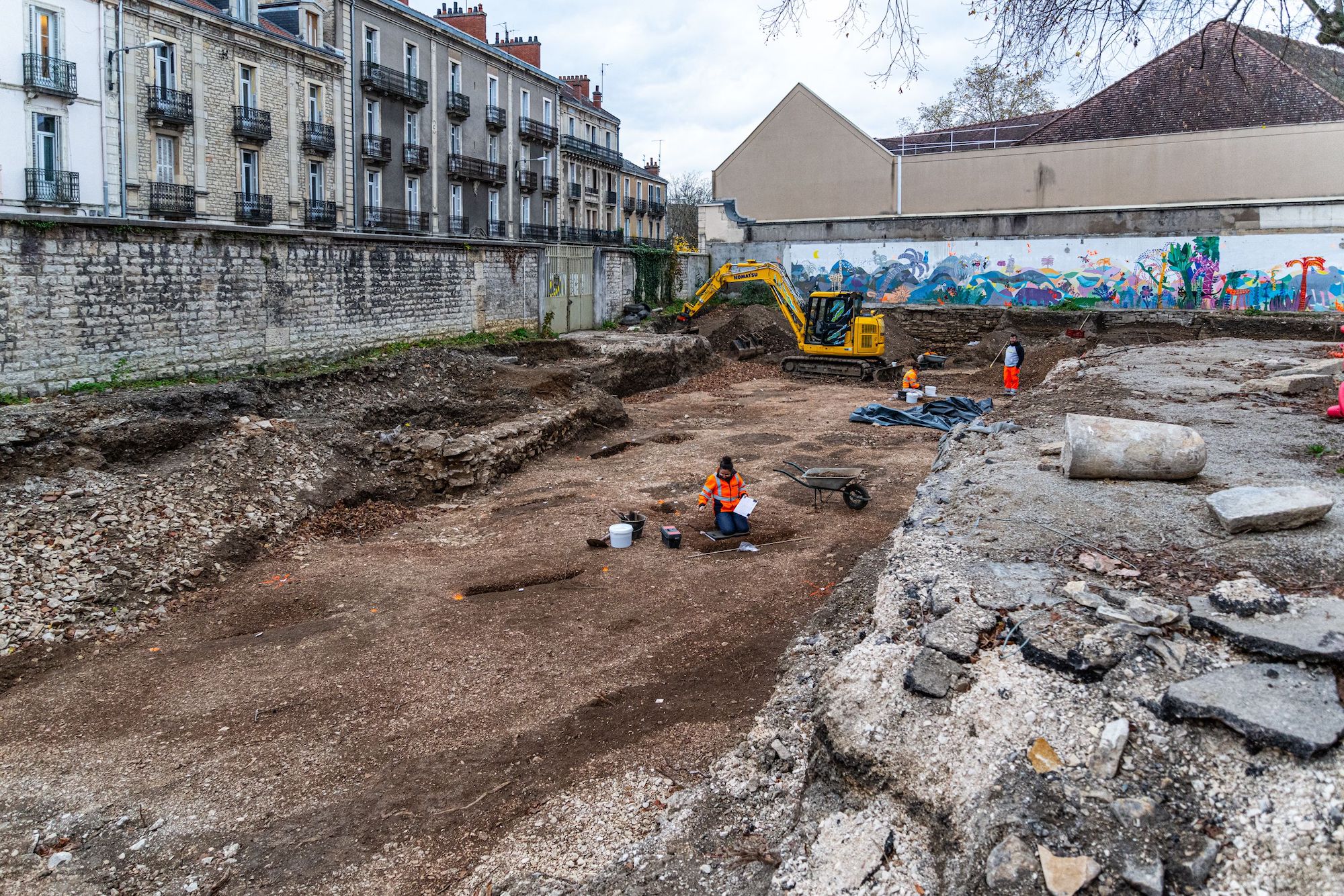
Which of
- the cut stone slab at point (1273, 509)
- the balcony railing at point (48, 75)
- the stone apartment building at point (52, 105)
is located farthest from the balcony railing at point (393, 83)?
the cut stone slab at point (1273, 509)

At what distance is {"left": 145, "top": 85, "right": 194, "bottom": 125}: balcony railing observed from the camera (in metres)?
26.1

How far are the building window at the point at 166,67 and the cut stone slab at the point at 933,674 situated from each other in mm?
29046

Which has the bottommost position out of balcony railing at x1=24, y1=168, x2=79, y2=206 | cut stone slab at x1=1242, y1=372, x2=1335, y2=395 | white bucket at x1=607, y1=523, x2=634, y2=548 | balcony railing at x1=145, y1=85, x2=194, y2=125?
white bucket at x1=607, y1=523, x2=634, y2=548

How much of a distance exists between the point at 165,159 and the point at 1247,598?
29907mm

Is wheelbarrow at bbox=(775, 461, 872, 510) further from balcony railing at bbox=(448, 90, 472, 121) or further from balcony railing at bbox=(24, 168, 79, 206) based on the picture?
balcony railing at bbox=(448, 90, 472, 121)

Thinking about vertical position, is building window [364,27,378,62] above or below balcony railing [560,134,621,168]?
above

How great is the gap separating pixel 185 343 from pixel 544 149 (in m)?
32.6

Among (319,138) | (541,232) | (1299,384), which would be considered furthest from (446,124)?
(1299,384)

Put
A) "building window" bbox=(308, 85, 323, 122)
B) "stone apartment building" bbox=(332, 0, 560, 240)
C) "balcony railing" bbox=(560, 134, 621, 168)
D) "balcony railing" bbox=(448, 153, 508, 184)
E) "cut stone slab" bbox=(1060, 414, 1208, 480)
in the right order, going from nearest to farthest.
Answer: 1. "cut stone slab" bbox=(1060, 414, 1208, 480)
2. "building window" bbox=(308, 85, 323, 122)
3. "stone apartment building" bbox=(332, 0, 560, 240)
4. "balcony railing" bbox=(448, 153, 508, 184)
5. "balcony railing" bbox=(560, 134, 621, 168)

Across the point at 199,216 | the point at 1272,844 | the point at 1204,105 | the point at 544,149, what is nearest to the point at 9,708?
the point at 1272,844

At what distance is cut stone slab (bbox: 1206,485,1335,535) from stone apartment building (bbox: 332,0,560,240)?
32534 millimetres

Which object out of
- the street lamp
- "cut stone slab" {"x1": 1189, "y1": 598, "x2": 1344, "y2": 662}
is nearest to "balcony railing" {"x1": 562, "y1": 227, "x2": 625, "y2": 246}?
the street lamp

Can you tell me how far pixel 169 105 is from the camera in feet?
86.8

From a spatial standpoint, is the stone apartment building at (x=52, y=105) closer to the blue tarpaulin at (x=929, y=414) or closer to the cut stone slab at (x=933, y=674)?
the blue tarpaulin at (x=929, y=414)
